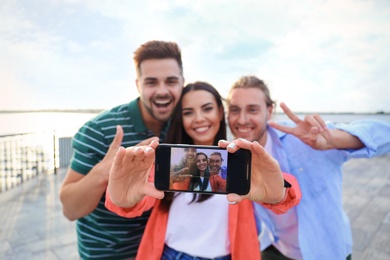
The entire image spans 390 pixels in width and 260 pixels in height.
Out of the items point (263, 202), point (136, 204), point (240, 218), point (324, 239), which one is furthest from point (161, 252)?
point (324, 239)

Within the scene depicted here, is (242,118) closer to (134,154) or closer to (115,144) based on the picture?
(115,144)

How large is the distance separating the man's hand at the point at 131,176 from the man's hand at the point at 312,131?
1040 mm

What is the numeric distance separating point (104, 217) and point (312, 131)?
58.5 inches

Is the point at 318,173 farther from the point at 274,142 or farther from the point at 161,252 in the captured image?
the point at 161,252

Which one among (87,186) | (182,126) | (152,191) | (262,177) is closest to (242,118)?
(182,126)

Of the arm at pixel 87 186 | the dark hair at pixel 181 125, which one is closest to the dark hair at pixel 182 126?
the dark hair at pixel 181 125

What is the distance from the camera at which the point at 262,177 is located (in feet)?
4.38

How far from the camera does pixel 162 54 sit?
2.10 metres

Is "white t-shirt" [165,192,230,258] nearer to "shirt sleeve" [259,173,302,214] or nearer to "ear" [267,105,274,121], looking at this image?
"shirt sleeve" [259,173,302,214]

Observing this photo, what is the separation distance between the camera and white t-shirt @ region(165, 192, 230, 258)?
1.55 m

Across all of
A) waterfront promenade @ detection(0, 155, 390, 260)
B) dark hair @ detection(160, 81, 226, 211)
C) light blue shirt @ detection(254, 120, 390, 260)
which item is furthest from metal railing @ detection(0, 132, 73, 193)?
light blue shirt @ detection(254, 120, 390, 260)

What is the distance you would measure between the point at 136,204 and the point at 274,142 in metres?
1.10

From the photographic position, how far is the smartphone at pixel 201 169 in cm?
124

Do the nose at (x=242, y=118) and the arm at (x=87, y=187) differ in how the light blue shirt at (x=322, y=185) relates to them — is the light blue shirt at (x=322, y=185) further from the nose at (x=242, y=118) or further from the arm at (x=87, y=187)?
the arm at (x=87, y=187)
